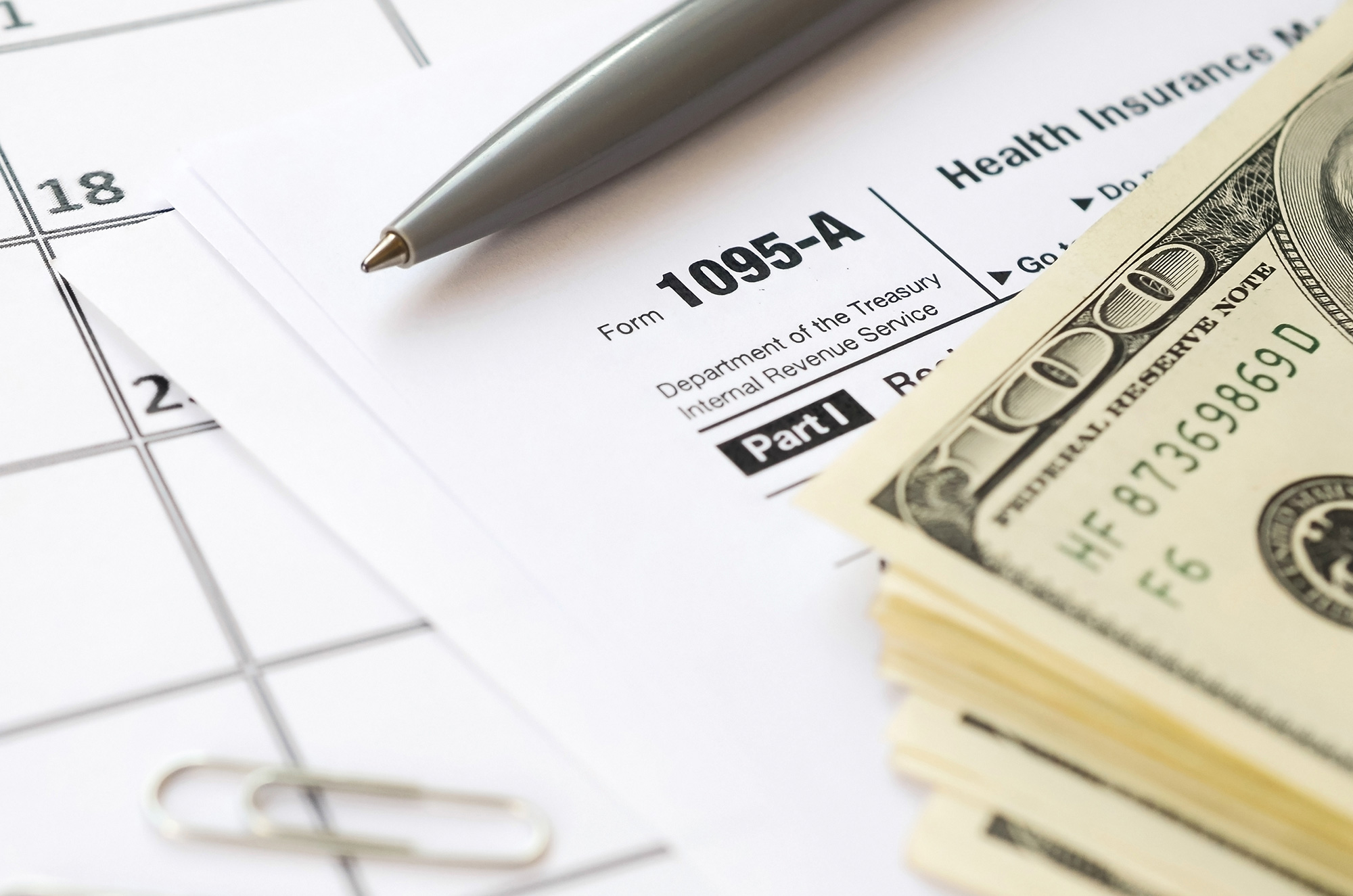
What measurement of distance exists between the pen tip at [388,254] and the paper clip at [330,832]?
0.20 meters

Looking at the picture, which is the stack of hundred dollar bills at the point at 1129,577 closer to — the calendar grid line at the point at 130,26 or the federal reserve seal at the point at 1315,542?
the federal reserve seal at the point at 1315,542

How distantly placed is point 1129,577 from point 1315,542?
8 centimetres

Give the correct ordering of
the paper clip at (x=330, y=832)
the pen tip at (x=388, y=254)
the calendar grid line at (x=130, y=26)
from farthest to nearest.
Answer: the calendar grid line at (x=130, y=26) → the pen tip at (x=388, y=254) → the paper clip at (x=330, y=832)

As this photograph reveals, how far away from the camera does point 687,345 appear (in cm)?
50

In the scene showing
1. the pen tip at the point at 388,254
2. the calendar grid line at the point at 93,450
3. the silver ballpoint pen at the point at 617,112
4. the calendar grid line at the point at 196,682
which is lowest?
the calendar grid line at the point at 196,682

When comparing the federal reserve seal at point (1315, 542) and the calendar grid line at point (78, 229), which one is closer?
the federal reserve seal at point (1315, 542)

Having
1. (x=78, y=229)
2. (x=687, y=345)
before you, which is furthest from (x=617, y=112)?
(x=78, y=229)

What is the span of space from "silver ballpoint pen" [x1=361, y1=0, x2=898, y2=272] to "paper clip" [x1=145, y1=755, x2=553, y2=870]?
8.0 inches

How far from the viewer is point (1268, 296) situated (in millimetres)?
506

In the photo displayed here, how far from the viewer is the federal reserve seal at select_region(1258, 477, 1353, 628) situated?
414 mm

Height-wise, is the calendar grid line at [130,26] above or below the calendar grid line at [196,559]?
above

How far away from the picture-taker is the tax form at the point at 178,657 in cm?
37

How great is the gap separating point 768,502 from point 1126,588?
0.13m

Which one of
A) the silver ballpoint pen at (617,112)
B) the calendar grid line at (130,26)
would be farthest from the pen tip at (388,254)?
the calendar grid line at (130,26)
